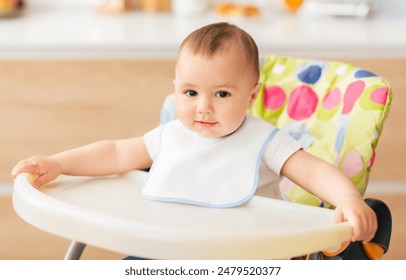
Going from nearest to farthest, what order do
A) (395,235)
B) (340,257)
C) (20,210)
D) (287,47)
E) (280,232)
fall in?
1. (280,232)
2. (20,210)
3. (340,257)
4. (287,47)
5. (395,235)

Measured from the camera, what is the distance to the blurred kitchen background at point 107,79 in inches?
93.6

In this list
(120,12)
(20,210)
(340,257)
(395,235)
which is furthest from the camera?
(120,12)

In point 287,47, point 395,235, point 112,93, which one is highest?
point 287,47

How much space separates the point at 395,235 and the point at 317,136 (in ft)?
3.29

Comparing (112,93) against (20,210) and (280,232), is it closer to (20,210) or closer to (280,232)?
(20,210)

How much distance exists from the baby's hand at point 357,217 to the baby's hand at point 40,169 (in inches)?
19.2

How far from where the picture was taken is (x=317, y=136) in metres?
1.63

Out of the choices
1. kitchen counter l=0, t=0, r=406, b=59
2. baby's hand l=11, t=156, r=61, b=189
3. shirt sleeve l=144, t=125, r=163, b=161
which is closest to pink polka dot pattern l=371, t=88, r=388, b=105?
shirt sleeve l=144, t=125, r=163, b=161

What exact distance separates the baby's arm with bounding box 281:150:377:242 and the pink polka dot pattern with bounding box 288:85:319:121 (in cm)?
30

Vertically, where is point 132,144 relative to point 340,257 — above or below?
above

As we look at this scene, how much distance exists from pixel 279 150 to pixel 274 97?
345 mm

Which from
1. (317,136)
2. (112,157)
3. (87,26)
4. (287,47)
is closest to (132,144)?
(112,157)

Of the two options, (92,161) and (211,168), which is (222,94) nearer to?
(211,168)

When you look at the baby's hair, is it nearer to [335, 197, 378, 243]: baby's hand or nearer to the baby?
the baby
